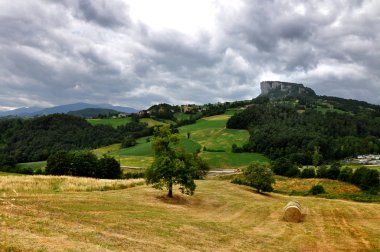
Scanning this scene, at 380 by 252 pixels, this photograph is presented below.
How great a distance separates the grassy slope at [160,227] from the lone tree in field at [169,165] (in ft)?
7.81

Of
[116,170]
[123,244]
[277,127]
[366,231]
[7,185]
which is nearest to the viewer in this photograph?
[123,244]

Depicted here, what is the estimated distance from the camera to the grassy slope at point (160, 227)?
19.2m

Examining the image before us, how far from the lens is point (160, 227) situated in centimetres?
2759

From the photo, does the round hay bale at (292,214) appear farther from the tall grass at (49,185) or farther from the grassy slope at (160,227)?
the tall grass at (49,185)

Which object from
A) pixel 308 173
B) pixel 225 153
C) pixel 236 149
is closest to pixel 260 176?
pixel 308 173

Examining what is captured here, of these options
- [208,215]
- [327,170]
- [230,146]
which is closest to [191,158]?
[208,215]

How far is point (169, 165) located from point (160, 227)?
20.7 metres

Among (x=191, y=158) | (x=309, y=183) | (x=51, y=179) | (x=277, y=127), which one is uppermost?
(x=277, y=127)

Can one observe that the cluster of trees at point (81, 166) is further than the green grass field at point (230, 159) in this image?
No

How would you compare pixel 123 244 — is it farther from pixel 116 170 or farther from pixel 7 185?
pixel 116 170

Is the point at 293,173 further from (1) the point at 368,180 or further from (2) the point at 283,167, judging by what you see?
(1) the point at 368,180

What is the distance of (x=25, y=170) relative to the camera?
113 metres

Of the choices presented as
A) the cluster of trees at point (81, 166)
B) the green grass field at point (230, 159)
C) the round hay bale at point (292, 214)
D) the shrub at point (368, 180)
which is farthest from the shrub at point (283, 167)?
the round hay bale at point (292, 214)

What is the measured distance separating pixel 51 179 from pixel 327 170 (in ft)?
312
